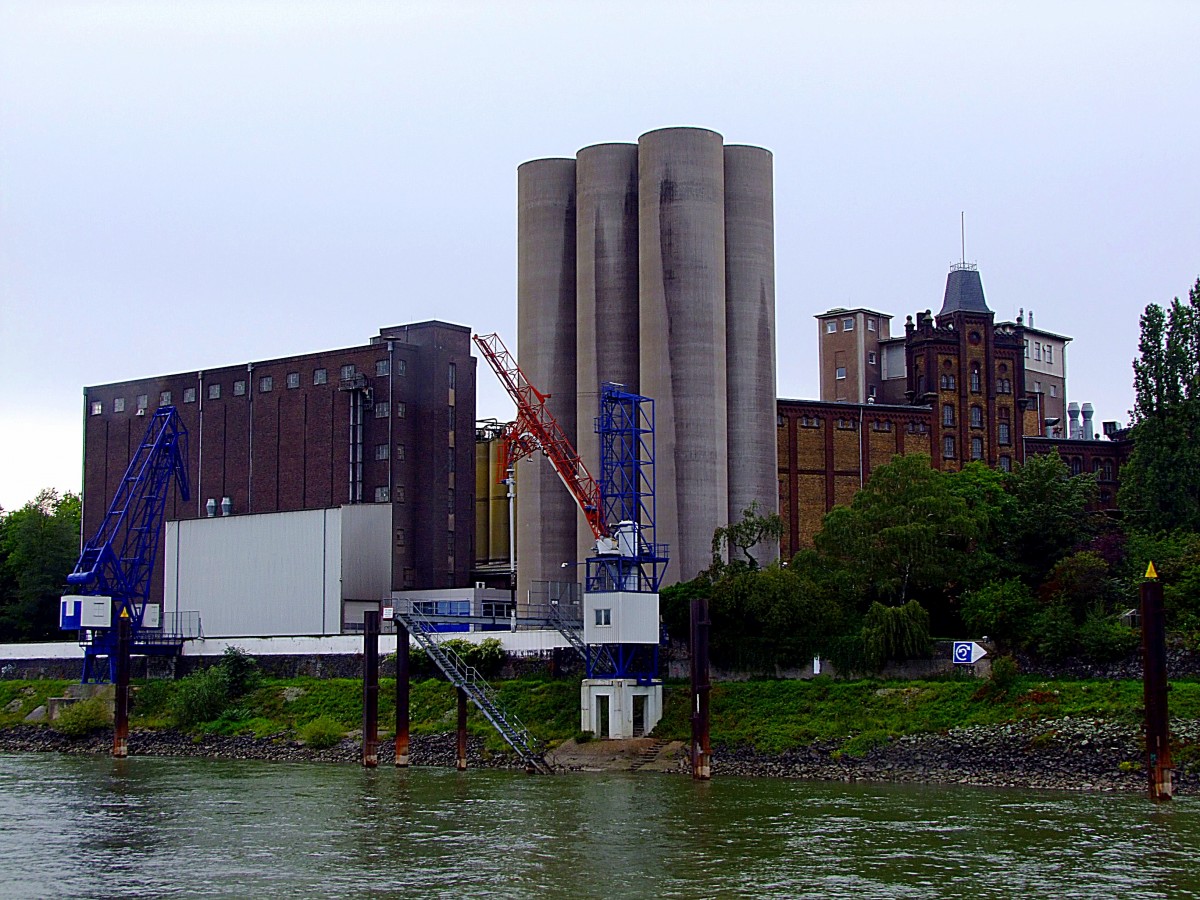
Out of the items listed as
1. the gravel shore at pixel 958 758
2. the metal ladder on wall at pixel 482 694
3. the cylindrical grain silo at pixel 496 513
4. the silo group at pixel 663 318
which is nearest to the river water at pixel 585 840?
the gravel shore at pixel 958 758

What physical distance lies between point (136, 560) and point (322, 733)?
2664 cm

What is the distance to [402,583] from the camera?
346 ft

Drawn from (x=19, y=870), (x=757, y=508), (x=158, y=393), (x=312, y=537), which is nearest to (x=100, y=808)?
(x=19, y=870)

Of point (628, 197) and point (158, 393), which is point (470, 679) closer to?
point (628, 197)

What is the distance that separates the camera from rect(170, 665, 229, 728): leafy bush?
82.5 m

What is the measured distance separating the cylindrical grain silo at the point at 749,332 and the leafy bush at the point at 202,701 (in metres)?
30.8

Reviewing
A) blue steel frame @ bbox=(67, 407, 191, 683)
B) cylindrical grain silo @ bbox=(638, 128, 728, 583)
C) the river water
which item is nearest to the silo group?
cylindrical grain silo @ bbox=(638, 128, 728, 583)

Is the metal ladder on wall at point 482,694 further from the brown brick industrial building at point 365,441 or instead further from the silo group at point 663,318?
the brown brick industrial building at point 365,441

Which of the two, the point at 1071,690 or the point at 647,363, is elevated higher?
the point at 647,363

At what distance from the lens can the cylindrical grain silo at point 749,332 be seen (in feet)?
316

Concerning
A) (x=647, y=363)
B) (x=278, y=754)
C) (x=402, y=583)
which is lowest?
(x=278, y=754)

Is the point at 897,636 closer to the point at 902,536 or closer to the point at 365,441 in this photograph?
the point at 902,536

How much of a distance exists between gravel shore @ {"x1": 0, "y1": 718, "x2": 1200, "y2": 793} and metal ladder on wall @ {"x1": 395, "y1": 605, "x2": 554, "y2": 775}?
1218 millimetres

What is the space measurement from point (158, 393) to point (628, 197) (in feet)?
143
